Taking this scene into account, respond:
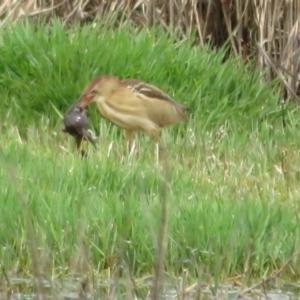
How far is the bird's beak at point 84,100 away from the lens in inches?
271

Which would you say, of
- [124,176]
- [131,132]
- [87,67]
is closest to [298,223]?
[124,176]

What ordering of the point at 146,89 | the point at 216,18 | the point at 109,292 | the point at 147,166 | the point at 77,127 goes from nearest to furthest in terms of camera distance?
1. the point at 109,292
2. the point at 147,166
3. the point at 77,127
4. the point at 146,89
5. the point at 216,18

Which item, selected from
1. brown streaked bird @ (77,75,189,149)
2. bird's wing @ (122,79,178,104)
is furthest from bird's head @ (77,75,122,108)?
bird's wing @ (122,79,178,104)

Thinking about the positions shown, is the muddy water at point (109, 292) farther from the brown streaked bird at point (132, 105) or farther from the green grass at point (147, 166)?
the brown streaked bird at point (132, 105)

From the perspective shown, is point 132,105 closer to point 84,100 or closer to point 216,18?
point 84,100

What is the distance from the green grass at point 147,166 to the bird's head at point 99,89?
0.77 feet

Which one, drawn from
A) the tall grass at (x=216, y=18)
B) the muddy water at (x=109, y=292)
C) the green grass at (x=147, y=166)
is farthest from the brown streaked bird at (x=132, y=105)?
the muddy water at (x=109, y=292)

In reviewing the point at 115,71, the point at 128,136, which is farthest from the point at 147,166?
the point at 115,71

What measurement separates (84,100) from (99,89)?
12 cm

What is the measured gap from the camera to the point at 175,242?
15.1 feet

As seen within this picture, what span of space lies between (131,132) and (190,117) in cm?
56

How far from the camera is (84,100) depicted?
6.91 m

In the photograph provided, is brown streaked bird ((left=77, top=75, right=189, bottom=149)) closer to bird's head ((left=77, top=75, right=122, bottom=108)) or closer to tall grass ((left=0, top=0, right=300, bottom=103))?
bird's head ((left=77, top=75, right=122, bottom=108))

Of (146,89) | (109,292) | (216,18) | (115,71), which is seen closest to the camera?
(109,292)
